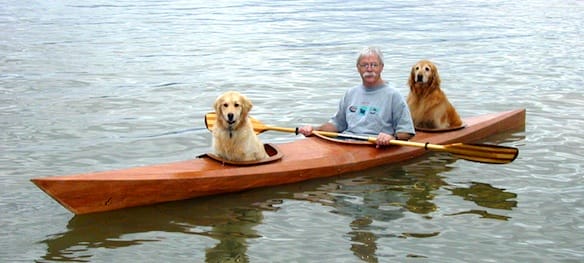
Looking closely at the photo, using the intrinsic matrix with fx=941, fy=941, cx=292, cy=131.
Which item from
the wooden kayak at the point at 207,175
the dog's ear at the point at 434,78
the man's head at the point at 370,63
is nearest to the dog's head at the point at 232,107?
the wooden kayak at the point at 207,175

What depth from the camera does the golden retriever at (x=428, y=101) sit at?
10141mm

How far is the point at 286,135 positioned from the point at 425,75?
7.05 ft

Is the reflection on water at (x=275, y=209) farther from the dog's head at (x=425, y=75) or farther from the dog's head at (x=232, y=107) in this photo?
the dog's head at (x=425, y=75)

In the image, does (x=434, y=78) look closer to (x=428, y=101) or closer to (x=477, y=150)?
(x=428, y=101)

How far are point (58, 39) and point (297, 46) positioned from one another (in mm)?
6297

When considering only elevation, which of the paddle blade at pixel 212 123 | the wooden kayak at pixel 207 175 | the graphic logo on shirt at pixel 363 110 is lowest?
the wooden kayak at pixel 207 175

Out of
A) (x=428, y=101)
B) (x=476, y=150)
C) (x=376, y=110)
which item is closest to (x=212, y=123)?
(x=376, y=110)

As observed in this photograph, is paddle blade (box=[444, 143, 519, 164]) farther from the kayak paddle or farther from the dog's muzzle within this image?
the dog's muzzle

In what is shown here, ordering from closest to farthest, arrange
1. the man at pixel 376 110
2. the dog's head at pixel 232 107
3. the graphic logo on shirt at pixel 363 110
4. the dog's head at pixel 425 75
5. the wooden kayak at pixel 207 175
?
the wooden kayak at pixel 207 175, the dog's head at pixel 232 107, the man at pixel 376 110, the graphic logo on shirt at pixel 363 110, the dog's head at pixel 425 75

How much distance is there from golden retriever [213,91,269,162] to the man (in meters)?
1.09

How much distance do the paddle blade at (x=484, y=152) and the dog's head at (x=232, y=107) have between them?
6.97 feet

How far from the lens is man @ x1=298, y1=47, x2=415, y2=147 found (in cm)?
904

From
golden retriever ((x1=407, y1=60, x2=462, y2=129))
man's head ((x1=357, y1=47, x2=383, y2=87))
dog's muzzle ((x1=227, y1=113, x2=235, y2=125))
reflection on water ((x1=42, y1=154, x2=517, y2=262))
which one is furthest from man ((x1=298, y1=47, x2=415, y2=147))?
Answer: dog's muzzle ((x1=227, y1=113, x2=235, y2=125))

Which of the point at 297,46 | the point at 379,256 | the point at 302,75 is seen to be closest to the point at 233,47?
the point at 297,46
